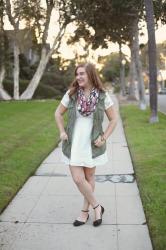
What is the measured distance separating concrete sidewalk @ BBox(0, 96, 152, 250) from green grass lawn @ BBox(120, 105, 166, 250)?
4.1 inches

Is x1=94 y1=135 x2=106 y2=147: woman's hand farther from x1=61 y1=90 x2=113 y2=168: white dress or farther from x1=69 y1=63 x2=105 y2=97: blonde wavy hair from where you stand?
x1=69 y1=63 x2=105 y2=97: blonde wavy hair

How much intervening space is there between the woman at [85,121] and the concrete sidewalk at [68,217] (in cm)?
60

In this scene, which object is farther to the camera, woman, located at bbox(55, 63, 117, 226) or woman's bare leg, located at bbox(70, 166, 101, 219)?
woman's bare leg, located at bbox(70, 166, 101, 219)

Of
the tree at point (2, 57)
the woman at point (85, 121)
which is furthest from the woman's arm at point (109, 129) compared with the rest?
the tree at point (2, 57)

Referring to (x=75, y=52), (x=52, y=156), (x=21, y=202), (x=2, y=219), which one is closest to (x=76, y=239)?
(x=2, y=219)

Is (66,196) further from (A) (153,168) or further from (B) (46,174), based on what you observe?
(A) (153,168)

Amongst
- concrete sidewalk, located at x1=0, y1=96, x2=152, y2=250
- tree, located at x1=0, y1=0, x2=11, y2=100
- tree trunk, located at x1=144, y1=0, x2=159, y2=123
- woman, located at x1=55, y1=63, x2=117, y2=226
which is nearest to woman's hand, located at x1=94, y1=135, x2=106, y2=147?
woman, located at x1=55, y1=63, x2=117, y2=226

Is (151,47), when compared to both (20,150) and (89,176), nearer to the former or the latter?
(20,150)

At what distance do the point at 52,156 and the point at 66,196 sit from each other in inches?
150

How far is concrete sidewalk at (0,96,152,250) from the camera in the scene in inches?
200

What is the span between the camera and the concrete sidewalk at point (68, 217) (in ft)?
16.7

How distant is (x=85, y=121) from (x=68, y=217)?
50.7 inches

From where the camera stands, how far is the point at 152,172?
328 inches

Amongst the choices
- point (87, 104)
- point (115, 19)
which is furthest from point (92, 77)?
point (115, 19)
